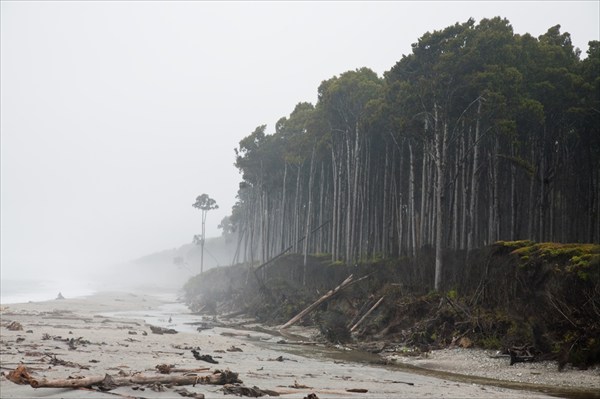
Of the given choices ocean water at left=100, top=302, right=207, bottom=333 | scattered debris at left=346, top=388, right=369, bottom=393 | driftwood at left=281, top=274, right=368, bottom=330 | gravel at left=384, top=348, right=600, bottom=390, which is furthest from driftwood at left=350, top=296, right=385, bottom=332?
scattered debris at left=346, top=388, right=369, bottom=393

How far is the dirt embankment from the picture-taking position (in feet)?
49.4

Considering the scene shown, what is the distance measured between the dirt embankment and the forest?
6.02 ft

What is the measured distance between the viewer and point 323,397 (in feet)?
29.6

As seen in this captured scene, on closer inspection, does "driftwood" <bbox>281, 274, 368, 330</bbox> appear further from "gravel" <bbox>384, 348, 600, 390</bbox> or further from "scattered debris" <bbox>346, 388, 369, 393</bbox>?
"scattered debris" <bbox>346, 388, 369, 393</bbox>

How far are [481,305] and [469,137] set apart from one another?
1157 centimetres

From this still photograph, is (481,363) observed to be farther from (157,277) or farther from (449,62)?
(157,277)

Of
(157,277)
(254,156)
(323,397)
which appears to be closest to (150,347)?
(323,397)

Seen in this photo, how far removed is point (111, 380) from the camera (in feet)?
28.3

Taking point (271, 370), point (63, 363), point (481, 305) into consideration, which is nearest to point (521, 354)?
point (481, 305)

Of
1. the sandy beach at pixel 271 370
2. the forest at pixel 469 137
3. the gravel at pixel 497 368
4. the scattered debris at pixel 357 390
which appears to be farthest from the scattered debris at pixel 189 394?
the forest at pixel 469 137

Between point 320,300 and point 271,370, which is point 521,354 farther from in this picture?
point 320,300

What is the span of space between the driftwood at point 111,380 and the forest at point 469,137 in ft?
54.4

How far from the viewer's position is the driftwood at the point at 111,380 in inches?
333

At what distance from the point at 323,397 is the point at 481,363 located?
9.13 meters
